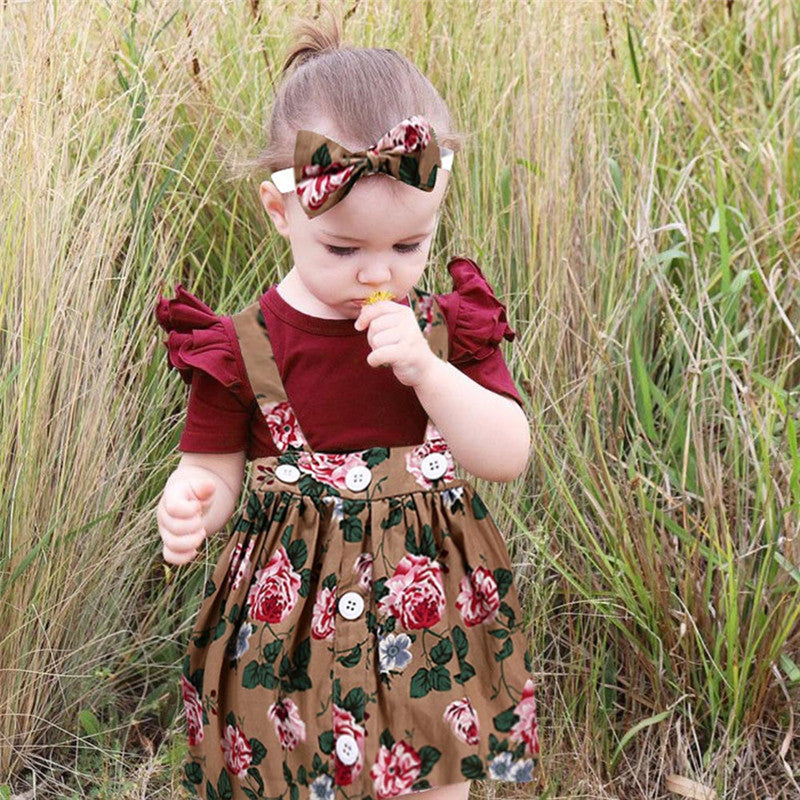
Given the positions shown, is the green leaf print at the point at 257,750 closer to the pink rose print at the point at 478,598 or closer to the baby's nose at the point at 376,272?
the pink rose print at the point at 478,598

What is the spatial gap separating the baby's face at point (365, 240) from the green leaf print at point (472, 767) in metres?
0.59

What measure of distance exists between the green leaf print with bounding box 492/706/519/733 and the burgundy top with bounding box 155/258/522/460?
0.38m

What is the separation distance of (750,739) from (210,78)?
4.98 feet

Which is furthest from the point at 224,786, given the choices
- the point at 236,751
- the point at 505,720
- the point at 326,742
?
the point at 505,720

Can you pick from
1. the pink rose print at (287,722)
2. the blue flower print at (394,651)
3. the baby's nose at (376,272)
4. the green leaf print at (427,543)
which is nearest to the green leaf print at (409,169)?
the baby's nose at (376,272)

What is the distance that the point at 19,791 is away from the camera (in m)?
2.07

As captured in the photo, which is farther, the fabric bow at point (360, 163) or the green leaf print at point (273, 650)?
the green leaf print at point (273, 650)

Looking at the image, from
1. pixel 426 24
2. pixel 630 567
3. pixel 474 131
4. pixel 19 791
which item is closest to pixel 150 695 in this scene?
pixel 19 791

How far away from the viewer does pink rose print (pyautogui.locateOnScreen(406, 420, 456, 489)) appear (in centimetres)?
166

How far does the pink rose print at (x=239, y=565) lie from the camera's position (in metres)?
1.69

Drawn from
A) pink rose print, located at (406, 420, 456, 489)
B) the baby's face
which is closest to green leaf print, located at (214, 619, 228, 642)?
pink rose print, located at (406, 420, 456, 489)

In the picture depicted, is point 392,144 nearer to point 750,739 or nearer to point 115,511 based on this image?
point 115,511

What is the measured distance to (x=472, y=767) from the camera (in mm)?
1657

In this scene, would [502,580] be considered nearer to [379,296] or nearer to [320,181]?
[379,296]
